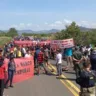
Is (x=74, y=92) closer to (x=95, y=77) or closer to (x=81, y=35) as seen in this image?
(x=95, y=77)

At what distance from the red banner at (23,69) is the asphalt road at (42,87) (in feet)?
1.05

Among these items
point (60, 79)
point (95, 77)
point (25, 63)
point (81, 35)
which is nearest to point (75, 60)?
point (60, 79)

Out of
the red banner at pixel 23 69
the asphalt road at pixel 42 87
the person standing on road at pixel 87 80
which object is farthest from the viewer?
the red banner at pixel 23 69

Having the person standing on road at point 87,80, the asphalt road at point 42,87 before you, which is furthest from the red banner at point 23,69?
the person standing on road at point 87,80

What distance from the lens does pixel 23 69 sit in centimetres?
1802

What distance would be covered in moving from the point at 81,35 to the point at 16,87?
137 ft

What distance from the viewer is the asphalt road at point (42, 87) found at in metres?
14.0

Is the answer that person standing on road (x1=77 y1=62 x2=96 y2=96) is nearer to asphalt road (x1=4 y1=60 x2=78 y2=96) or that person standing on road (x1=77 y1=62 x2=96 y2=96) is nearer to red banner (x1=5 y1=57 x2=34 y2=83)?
asphalt road (x1=4 y1=60 x2=78 y2=96)

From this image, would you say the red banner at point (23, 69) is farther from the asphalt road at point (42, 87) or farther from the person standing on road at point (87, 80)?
the person standing on road at point (87, 80)

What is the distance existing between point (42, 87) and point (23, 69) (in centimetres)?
270

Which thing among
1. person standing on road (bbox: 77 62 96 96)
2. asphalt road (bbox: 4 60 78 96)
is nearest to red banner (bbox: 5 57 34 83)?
asphalt road (bbox: 4 60 78 96)

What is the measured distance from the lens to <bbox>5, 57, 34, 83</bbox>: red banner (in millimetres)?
17406

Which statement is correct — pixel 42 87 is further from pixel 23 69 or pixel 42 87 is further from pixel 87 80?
pixel 87 80

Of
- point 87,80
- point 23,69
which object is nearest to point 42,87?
point 23,69
